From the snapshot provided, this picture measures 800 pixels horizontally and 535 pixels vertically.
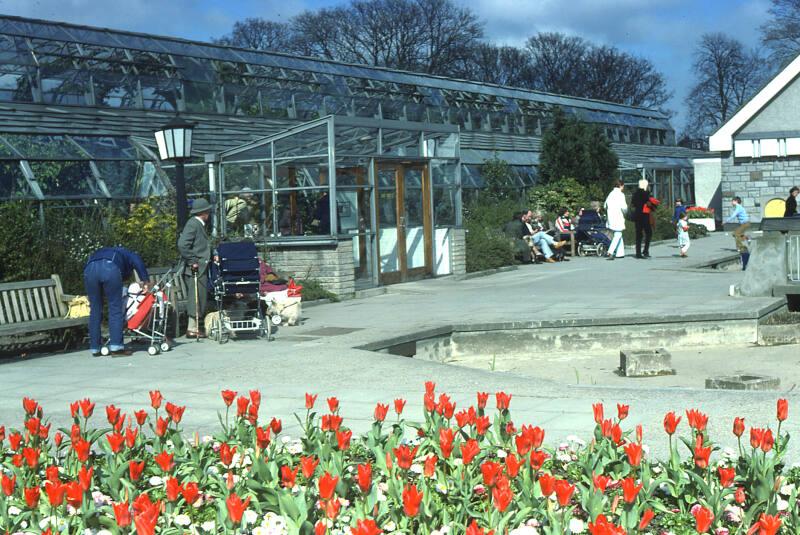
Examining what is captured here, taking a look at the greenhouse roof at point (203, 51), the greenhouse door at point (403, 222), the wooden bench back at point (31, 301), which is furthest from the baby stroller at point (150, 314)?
the greenhouse roof at point (203, 51)

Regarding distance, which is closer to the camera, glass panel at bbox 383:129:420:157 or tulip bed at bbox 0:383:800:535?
tulip bed at bbox 0:383:800:535

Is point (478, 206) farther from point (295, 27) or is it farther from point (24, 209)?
point (295, 27)

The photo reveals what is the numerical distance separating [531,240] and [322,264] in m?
9.62

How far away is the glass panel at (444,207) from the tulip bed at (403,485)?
1641 centimetres

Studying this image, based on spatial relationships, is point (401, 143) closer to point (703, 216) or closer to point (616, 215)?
point (616, 215)

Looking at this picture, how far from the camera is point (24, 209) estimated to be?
16078mm

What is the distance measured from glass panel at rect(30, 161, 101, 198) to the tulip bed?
42.9 feet

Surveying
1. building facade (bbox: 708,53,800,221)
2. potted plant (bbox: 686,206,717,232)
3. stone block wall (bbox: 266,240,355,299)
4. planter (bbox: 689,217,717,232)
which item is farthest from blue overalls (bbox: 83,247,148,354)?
potted plant (bbox: 686,206,717,232)

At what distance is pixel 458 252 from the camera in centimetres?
2331

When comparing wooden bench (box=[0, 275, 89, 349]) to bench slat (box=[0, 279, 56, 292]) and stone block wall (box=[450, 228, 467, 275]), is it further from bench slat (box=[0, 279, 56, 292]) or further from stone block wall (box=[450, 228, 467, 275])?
stone block wall (box=[450, 228, 467, 275])

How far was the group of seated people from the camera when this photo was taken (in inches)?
1086

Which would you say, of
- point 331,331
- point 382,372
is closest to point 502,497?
point 382,372

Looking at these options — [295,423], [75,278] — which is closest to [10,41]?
[75,278]

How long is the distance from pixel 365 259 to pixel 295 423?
12.3 meters
